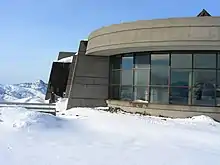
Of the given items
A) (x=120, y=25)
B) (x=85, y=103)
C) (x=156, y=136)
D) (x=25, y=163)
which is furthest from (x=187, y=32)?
(x=25, y=163)

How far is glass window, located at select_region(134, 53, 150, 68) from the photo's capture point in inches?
757

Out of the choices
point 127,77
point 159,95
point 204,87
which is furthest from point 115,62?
point 204,87

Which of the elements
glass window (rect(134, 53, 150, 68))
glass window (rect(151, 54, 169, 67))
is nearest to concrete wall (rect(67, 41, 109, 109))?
glass window (rect(134, 53, 150, 68))

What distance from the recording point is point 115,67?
71.6ft

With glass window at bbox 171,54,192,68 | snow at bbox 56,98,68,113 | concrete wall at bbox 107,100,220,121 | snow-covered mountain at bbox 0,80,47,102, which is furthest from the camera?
snow-covered mountain at bbox 0,80,47,102

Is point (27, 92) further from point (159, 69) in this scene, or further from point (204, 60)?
point (204, 60)

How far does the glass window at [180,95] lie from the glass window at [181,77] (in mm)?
244

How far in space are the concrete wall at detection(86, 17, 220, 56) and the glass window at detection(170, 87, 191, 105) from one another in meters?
2.07

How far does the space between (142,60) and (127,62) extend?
1.28 meters

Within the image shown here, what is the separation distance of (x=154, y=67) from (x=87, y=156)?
10.5 metres

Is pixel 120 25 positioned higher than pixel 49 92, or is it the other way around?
pixel 120 25

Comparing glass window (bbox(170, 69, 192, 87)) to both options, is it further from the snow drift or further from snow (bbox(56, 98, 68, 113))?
snow (bbox(56, 98, 68, 113))

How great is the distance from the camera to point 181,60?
59.5 ft

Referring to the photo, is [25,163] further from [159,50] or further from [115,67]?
[115,67]
